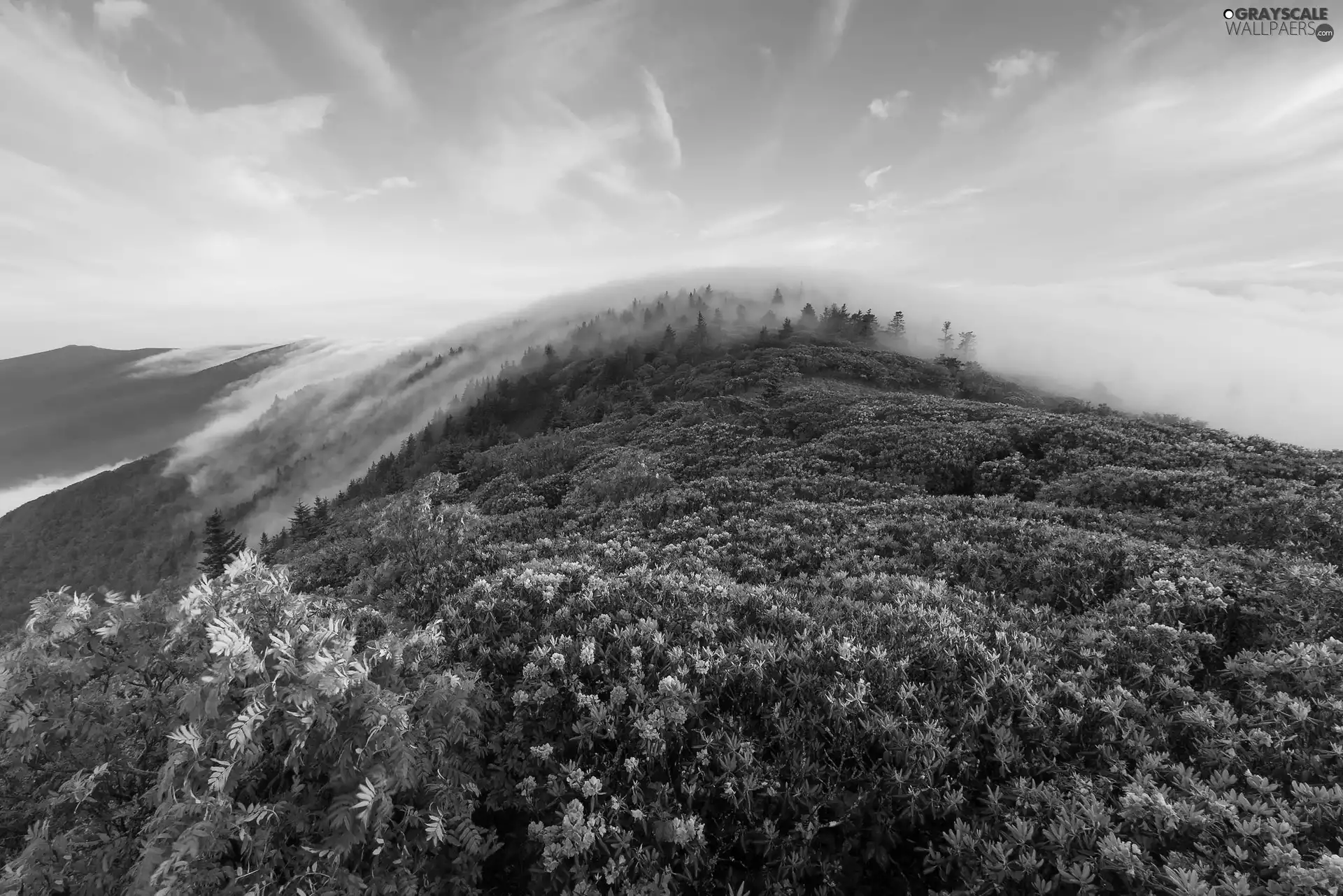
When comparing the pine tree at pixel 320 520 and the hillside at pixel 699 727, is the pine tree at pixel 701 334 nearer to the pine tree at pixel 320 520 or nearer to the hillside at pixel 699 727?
the pine tree at pixel 320 520

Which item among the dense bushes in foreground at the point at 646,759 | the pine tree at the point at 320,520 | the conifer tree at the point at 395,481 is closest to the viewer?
the dense bushes in foreground at the point at 646,759

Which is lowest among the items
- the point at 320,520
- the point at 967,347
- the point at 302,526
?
the point at 302,526

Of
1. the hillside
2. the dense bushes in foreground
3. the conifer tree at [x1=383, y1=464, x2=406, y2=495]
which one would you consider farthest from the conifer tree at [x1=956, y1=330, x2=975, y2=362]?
the dense bushes in foreground

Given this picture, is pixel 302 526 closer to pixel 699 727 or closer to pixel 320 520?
pixel 320 520

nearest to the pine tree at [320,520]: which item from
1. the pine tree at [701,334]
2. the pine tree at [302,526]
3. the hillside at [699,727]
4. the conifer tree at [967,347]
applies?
the pine tree at [302,526]

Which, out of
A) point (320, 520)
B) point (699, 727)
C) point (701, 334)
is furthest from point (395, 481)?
point (699, 727)

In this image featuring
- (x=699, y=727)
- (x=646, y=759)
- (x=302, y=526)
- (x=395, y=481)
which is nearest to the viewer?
(x=646, y=759)

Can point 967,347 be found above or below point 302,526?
above

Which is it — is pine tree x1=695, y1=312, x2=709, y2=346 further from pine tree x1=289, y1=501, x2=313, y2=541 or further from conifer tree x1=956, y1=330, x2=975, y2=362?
pine tree x1=289, y1=501, x2=313, y2=541
